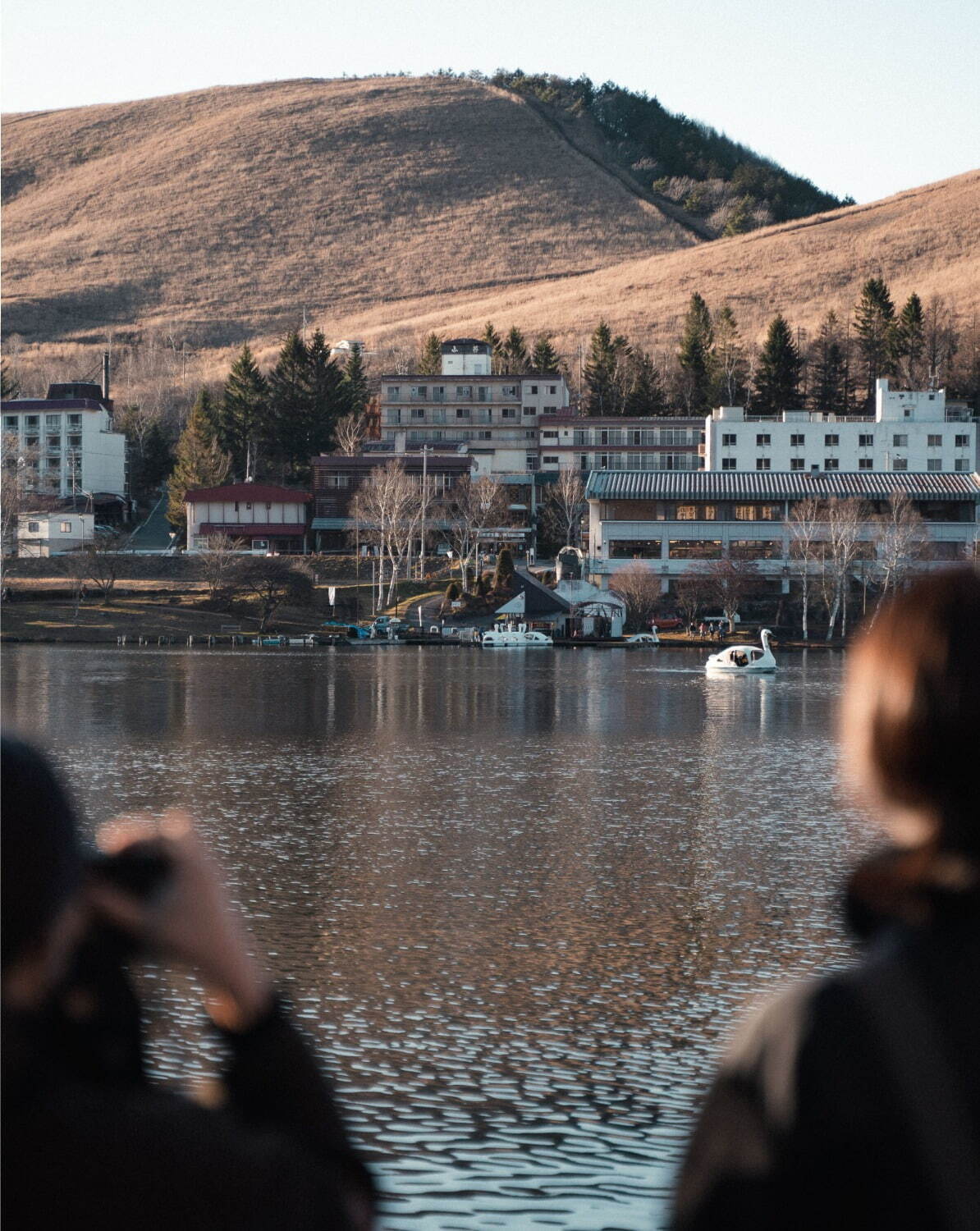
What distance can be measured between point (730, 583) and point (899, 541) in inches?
368

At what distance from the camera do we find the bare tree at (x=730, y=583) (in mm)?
78438

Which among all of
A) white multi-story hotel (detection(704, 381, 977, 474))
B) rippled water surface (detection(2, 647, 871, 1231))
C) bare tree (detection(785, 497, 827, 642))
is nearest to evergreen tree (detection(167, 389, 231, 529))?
white multi-story hotel (detection(704, 381, 977, 474))

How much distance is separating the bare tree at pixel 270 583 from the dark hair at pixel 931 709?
76914 millimetres

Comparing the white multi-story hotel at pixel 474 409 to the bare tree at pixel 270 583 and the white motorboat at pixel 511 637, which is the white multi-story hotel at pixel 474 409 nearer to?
the bare tree at pixel 270 583

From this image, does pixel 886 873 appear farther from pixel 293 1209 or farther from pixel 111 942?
pixel 111 942

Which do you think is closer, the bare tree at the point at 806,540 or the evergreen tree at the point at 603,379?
the bare tree at the point at 806,540

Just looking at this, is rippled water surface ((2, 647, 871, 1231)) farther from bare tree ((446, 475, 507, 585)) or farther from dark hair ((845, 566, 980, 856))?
bare tree ((446, 475, 507, 585))

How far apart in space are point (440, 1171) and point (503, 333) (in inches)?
6272

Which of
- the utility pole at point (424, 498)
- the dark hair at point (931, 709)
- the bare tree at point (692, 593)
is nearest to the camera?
the dark hair at point (931, 709)

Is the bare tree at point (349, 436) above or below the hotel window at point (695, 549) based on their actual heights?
above

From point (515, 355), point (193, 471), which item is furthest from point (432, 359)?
point (193, 471)

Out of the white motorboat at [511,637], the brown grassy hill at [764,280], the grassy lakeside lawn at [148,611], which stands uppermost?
the brown grassy hill at [764,280]

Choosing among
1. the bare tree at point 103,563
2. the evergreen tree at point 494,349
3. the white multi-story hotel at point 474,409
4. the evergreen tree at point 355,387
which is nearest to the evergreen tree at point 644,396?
the white multi-story hotel at point 474,409

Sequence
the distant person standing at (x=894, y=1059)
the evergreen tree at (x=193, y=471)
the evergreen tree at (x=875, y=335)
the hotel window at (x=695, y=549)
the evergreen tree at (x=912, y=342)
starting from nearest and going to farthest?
the distant person standing at (x=894, y=1059) < the hotel window at (x=695, y=549) < the evergreen tree at (x=193, y=471) < the evergreen tree at (x=912, y=342) < the evergreen tree at (x=875, y=335)
